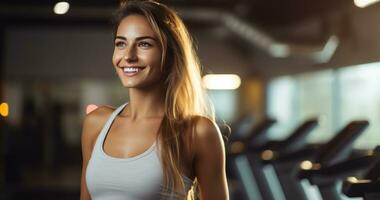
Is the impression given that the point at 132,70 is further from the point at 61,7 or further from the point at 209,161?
the point at 61,7

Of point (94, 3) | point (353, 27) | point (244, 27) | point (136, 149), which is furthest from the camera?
point (244, 27)

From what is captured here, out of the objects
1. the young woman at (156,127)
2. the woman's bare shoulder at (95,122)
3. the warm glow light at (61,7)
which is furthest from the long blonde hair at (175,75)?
the warm glow light at (61,7)

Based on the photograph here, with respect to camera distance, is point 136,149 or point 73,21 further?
point 73,21

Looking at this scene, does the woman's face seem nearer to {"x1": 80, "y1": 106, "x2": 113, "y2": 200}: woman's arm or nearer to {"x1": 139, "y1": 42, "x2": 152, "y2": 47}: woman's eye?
{"x1": 139, "y1": 42, "x2": 152, "y2": 47}: woman's eye

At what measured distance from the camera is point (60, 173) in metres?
10.4

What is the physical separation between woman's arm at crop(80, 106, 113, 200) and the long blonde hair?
0.20 metres

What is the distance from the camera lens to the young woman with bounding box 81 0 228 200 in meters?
1.36

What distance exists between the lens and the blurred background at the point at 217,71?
24.4 feet

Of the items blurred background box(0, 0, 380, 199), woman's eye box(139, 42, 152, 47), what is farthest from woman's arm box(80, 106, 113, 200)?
blurred background box(0, 0, 380, 199)

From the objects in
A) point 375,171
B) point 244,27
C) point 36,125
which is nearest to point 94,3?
point 244,27

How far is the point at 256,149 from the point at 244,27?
15.0 feet

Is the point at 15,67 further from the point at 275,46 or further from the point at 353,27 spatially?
the point at 353,27

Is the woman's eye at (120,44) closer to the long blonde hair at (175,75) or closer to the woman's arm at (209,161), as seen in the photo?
the long blonde hair at (175,75)

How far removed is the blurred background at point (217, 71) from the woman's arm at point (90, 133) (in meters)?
4.80
